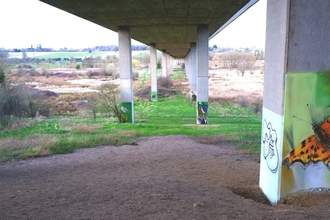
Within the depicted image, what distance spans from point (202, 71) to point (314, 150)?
2106 cm

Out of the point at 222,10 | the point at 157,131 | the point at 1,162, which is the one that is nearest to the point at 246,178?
the point at 1,162

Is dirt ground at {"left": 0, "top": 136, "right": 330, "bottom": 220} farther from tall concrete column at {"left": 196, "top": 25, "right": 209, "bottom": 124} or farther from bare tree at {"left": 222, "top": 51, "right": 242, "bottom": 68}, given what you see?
bare tree at {"left": 222, "top": 51, "right": 242, "bottom": 68}

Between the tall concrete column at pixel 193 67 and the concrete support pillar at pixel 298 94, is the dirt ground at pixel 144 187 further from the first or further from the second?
the tall concrete column at pixel 193 67

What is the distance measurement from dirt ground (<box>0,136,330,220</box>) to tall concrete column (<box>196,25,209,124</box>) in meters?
12.5

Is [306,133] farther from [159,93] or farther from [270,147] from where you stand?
[159,93]

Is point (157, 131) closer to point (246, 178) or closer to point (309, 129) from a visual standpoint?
point (246, 178)

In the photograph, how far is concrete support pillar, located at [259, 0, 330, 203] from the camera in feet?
24.4

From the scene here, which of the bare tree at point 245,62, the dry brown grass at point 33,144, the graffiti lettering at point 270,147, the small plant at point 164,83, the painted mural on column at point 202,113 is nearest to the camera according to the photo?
the graffiti lettering at point 270,147

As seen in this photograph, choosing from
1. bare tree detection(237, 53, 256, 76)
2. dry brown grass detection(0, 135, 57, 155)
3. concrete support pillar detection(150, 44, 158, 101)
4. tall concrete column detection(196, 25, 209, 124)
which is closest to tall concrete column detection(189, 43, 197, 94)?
concrete support pillar detection(150, 44, 158, 101)

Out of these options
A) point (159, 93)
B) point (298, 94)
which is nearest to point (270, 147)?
point (298, 94)

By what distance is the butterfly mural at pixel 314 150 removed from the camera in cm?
790

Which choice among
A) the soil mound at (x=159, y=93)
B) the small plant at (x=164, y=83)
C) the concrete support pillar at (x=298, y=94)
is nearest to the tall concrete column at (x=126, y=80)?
the concrete support pillar at (x=298, y=94)

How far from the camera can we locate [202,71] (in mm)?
28547

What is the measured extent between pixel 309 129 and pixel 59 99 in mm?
47486
